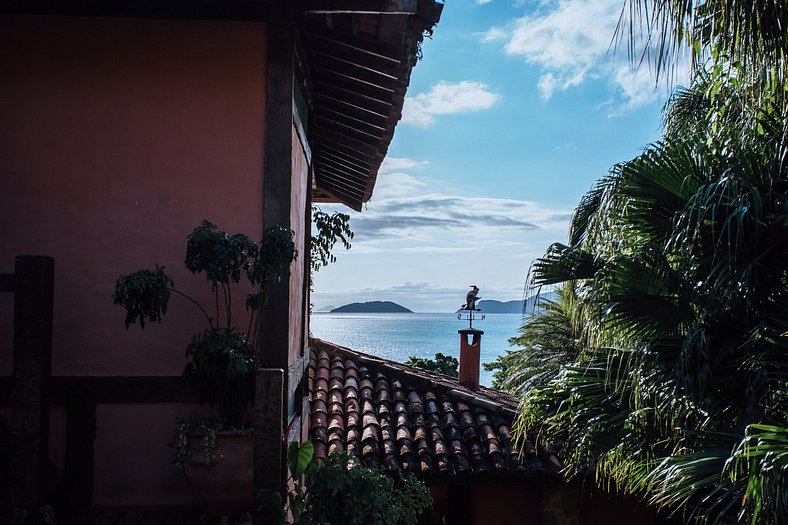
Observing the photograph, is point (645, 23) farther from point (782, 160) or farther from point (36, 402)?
point (36, 402)

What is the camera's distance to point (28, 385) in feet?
11.6

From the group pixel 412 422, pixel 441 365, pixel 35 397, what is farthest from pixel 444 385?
pixel 441 365

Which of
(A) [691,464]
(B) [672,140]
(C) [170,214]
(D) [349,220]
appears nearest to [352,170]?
(D) [349,220]

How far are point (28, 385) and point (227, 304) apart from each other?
1.13 meters

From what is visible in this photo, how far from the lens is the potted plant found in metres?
3.87

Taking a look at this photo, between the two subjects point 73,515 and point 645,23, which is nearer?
point 645,23

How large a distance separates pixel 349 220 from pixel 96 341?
16.7ft

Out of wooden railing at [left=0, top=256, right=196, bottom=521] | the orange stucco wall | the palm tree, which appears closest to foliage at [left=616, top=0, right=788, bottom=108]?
the palm tree

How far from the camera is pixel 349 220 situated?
9383 millimetres

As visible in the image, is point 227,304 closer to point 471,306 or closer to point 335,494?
point 335,494

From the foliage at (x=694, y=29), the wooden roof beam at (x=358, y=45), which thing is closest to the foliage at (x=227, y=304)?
the wooden roof beam at (x=358, y=45)

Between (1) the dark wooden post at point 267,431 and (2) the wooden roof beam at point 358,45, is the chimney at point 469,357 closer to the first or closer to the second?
(2) the wooden roof beam at point 358,45

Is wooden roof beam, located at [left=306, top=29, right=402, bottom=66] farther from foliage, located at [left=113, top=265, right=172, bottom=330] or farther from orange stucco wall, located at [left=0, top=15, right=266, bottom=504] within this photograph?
foliage, located at [left=113, top=265, right=172, bottom=330]

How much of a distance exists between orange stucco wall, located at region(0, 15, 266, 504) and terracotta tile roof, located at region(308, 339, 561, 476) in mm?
3722
